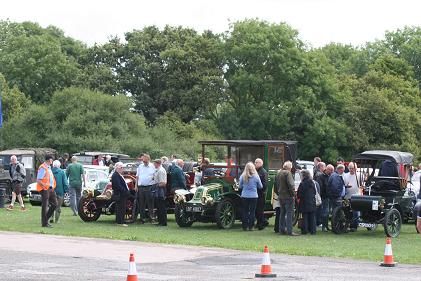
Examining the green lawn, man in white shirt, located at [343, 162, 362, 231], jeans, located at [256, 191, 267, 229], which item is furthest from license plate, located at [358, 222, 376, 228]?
jeans, located at [256, 191, 267, 229]

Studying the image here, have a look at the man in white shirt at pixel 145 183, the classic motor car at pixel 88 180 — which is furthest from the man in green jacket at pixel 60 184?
the classic motor car at pixel 88 180

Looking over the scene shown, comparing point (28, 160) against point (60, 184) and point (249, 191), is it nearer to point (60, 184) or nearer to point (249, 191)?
point (60, 184)

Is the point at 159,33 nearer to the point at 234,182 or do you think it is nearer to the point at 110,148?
the point at 110,148

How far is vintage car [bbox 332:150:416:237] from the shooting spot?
23.4 metres

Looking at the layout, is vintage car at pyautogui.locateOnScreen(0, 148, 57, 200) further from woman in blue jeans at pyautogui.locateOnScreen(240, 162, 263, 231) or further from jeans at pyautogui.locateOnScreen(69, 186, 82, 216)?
woman in blue jeans at pyautogui.locateOnScreen(240, 162, 263, 231)

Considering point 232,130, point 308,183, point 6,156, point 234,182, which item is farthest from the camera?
point 232,130

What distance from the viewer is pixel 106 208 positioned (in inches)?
1040

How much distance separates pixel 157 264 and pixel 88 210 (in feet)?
34.5

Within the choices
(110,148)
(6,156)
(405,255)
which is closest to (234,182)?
(405,255)

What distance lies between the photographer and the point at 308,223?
23.9 m

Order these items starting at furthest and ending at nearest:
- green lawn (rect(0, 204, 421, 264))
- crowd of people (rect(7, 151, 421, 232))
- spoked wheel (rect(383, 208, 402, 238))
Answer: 1. crowd of people (rect(7, 151, 421, 232))
2. spoked wheel (rect(383, 208, 402, 238))
3. green lawn (rect(0, 204, 421, 264))

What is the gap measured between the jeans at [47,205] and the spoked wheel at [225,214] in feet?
13.4

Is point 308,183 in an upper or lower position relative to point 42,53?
lower

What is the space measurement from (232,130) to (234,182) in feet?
159
